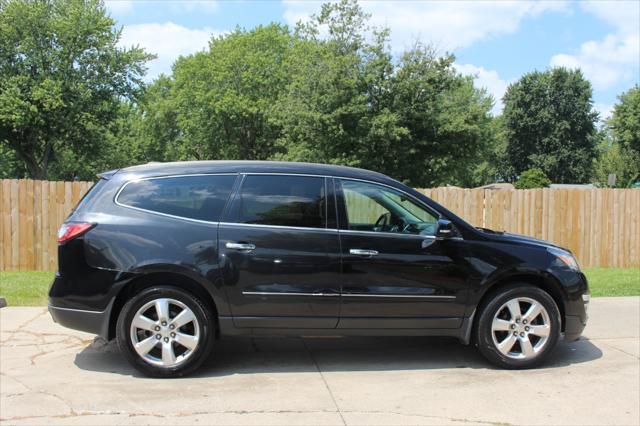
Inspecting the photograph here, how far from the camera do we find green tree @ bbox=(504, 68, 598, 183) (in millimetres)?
53281

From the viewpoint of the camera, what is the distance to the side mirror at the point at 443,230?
5.06 metres

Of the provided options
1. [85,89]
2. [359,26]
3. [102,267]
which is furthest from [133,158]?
[102,267]

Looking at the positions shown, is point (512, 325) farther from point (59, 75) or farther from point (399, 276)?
point (59, 75)

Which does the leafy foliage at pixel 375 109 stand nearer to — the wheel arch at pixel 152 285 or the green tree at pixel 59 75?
the green tree at pixel 59 75

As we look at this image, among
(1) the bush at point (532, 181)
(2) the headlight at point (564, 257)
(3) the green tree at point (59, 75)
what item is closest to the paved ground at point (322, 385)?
(2) the headlight at point (564, 257)

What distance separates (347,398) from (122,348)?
1971 mm

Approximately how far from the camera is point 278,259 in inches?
192

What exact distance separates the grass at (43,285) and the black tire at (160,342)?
3627 mm

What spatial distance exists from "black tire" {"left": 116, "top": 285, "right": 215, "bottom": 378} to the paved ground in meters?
0.11

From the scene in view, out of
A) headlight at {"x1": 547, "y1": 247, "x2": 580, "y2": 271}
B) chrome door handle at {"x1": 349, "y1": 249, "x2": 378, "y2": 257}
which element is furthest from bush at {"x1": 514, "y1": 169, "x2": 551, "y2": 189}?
chrome door handle at {"x1": 349, "y1": 249, "x2": 378, "y2": 257}

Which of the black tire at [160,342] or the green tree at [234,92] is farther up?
the green tree at [234,92]

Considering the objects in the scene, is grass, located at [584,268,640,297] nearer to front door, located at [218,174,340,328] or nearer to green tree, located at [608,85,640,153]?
front door, located at [218,174,340,328]

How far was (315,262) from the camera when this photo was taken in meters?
4.92

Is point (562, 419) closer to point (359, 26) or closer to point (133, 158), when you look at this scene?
point (359, 26)
